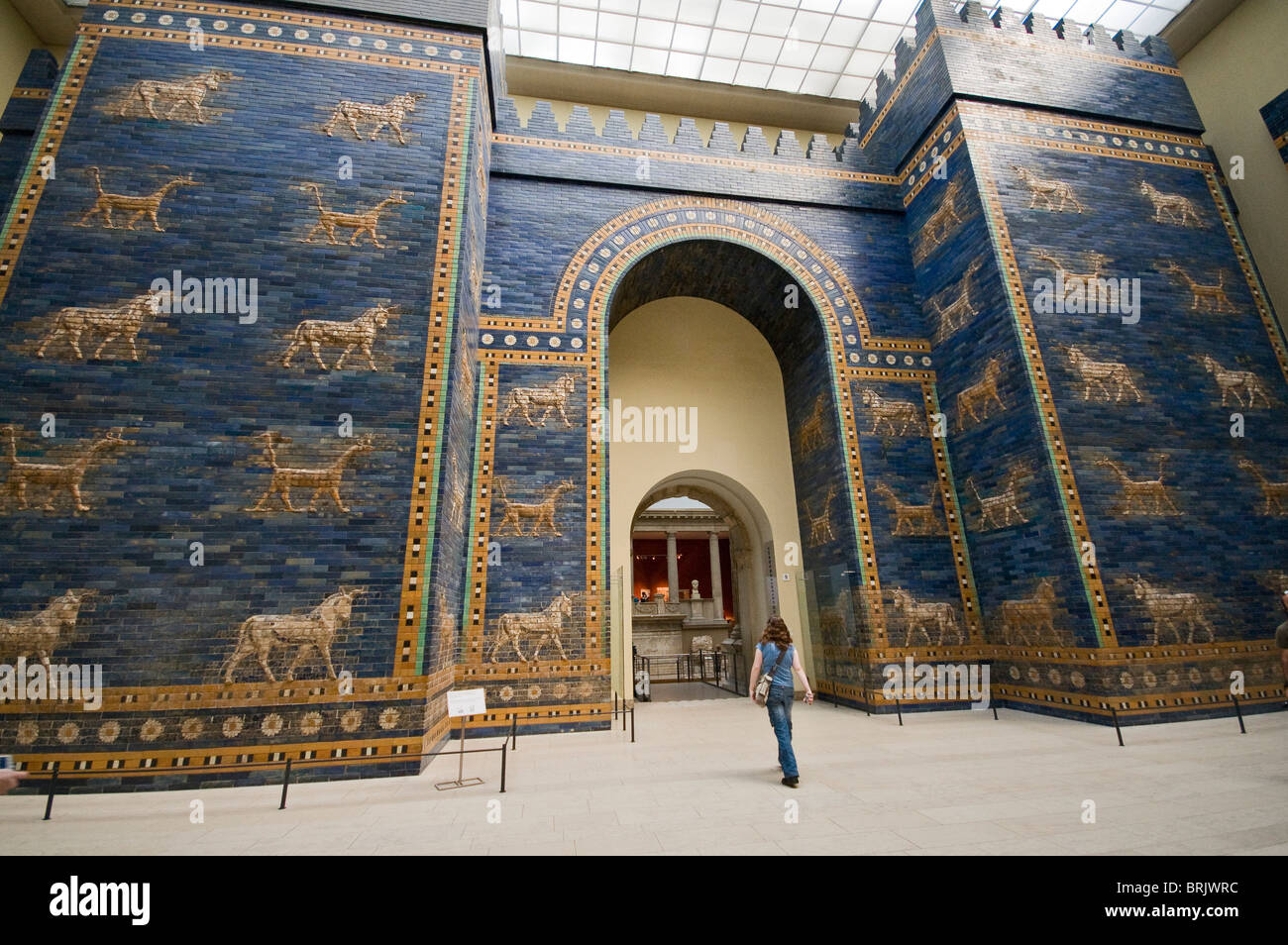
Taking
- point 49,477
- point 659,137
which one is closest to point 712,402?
point 659,137

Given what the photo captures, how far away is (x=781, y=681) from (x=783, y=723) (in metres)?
0.36

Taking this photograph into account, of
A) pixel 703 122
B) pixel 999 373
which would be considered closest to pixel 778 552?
pixel 999 373

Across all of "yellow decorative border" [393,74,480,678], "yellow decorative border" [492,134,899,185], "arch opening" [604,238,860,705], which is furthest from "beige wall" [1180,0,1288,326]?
"yellow decorative border" [393,74,480,678]

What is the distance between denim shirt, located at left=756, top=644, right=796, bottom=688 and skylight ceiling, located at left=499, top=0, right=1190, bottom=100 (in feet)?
46.3

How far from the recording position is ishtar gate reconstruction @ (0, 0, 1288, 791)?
→ 18.6 ft

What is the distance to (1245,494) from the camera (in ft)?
26.2

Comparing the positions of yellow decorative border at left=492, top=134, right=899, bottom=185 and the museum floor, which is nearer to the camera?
the museum floor

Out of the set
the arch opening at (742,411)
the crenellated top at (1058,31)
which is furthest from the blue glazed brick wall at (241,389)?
the crenellated top at (1058,31)

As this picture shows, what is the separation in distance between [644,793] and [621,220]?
29.8 feet

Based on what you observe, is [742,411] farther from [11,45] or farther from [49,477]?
[11,45]

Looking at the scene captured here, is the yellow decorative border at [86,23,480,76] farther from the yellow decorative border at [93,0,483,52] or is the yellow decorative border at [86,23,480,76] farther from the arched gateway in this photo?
the arched gateway

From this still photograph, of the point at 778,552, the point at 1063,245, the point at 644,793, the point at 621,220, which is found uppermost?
the point at 621,220
